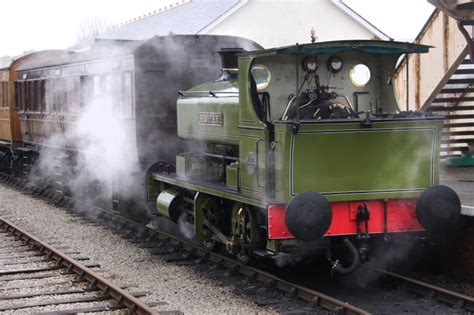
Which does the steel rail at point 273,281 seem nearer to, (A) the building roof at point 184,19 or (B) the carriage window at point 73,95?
(B) the carriage window at point 73,95

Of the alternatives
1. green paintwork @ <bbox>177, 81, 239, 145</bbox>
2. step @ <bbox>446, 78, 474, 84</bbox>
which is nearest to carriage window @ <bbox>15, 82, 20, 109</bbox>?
green paintwork @ <bbox>177, 81, 239, 145</bbox>

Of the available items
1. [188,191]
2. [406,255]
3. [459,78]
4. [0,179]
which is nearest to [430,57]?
[459,78]

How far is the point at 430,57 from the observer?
1052cm

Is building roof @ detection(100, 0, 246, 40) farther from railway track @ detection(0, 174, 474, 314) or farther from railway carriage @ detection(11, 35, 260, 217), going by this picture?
railway track @ detection(0, 174, 474, 314)

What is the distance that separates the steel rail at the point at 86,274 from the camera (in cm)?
699

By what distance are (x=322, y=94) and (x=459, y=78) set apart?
5.41m

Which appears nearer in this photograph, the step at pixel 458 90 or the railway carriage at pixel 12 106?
the step at pixel 458 90

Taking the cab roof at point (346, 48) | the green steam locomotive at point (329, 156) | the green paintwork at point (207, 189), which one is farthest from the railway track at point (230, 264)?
the cab roof at point (346, 48)

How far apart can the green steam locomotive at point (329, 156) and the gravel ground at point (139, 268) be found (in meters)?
0.55

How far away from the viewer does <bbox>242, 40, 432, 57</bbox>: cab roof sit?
6.80m

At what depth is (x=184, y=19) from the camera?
28125 millimetres

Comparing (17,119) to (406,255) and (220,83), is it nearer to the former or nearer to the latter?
(220,83)

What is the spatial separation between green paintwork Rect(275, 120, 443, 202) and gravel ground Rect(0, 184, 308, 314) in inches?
49.8

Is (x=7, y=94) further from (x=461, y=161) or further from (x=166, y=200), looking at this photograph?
(x=461, y=161)
